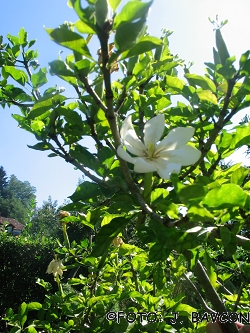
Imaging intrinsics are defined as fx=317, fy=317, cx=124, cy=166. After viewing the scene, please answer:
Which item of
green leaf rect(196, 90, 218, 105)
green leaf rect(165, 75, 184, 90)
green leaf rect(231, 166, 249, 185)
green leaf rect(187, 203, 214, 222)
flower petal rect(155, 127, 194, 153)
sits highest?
green leaf rect(165, 75, 184, 90)

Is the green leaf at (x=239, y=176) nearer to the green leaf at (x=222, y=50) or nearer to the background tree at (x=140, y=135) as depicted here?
the background tree at (x=140, y=135)

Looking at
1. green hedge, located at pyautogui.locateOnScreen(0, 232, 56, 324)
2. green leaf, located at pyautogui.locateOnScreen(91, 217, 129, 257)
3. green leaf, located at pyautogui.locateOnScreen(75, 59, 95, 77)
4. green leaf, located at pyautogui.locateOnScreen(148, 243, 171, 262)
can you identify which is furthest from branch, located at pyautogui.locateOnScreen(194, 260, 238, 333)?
green hedge, located at pyautogui.locateOnScreen(0, 232, 56, 324)

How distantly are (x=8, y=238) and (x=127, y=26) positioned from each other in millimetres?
7207

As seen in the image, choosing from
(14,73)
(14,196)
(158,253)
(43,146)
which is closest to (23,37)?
(14,73)

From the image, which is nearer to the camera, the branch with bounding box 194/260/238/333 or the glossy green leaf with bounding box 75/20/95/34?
the glossy green leaf with bounding box 75/20/95/34

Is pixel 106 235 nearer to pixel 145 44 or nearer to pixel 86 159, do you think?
pixel 86 159

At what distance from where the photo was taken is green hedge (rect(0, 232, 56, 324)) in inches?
246

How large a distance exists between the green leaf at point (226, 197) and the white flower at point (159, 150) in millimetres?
130

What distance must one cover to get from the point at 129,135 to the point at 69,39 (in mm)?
256

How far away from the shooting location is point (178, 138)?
0.75 metres

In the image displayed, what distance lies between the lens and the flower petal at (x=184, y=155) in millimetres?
724

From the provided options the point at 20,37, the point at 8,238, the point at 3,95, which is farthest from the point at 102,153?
the point at 8,238

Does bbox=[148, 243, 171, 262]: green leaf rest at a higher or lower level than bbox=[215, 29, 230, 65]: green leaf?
lower

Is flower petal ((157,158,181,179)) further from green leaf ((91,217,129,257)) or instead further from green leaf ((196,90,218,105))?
A: green leaf ((196,90,218,105))
